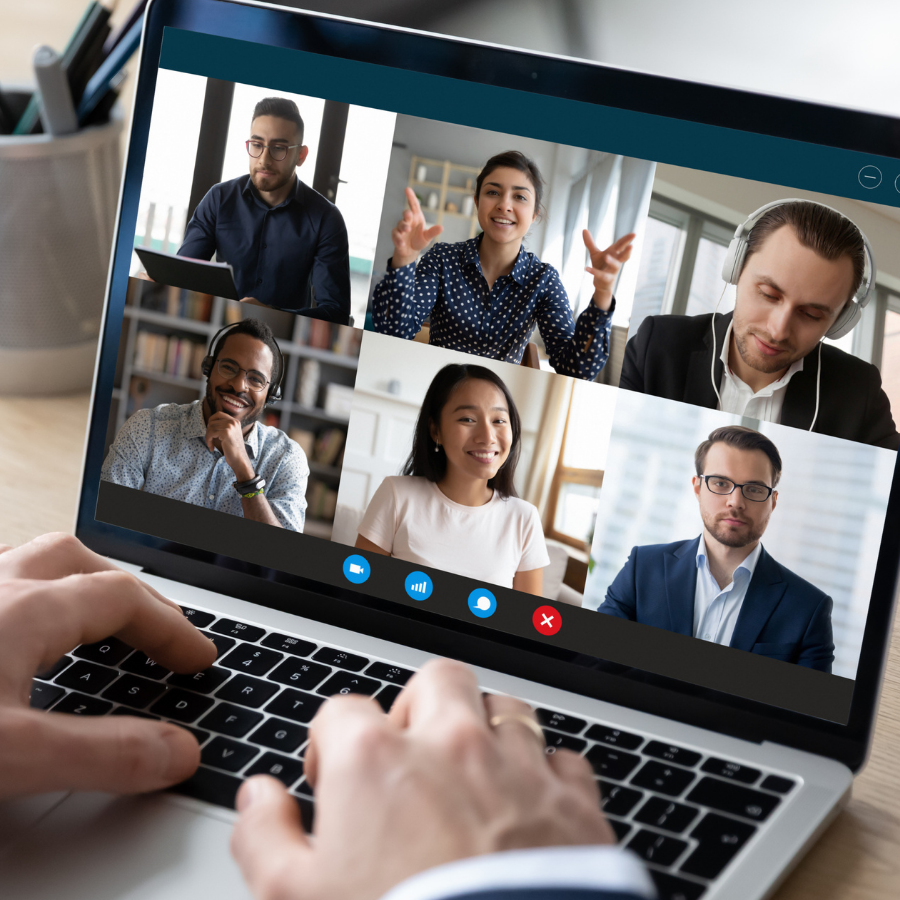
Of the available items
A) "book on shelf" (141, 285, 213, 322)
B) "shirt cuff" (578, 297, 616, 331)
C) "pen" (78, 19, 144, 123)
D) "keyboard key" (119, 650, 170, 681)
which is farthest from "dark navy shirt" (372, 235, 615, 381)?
"pen" (78, 19, 144, 123)

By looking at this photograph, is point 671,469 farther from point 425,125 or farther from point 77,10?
point 77,10

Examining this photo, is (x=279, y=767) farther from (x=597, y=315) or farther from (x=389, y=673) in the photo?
(x=597, y=315)

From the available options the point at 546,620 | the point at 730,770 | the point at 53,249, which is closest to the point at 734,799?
the point at 730,770

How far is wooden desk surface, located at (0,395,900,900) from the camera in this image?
38cm

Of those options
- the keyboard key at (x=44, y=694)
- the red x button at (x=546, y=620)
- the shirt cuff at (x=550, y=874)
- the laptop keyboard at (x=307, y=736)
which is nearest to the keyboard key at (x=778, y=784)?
the laptop keyboard at (x=307, y=736)

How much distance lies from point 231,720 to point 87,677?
0.28 ft

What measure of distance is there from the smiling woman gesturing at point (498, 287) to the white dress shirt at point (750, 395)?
0.20ft

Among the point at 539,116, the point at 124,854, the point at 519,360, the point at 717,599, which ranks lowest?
the point at 124,854

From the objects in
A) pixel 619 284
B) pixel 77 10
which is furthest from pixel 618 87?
pixel 77 10

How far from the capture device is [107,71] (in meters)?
0.73

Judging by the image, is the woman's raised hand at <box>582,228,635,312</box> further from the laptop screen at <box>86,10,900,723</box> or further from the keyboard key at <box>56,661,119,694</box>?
the keyboard key at <box>56,661,119,694</box>

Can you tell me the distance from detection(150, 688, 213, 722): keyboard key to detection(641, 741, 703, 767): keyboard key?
21 cm

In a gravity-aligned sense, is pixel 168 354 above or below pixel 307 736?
above

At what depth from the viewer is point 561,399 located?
1.46 ft
